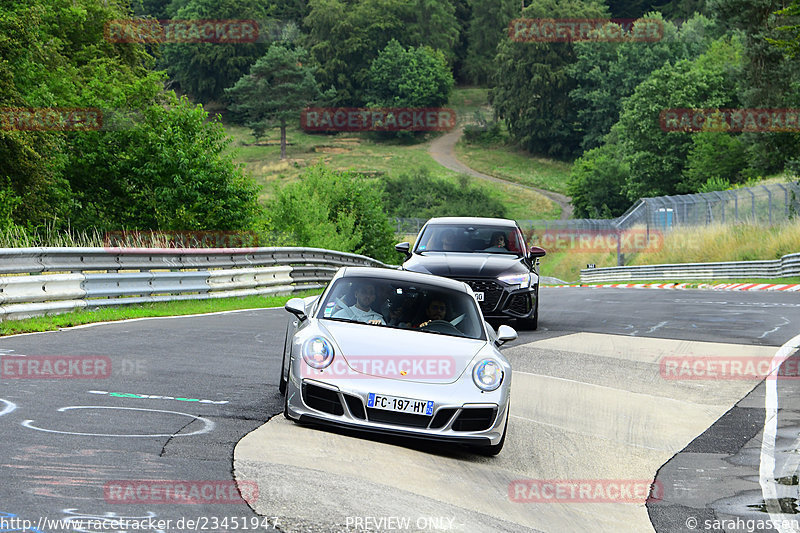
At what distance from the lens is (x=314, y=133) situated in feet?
449

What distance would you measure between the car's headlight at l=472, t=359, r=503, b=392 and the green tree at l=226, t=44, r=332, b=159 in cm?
12102

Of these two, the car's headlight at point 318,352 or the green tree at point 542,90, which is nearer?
the car's headlight at point 318,352

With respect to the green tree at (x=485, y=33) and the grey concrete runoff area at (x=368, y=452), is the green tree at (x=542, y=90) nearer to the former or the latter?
the green tree at (x=485, y=33)

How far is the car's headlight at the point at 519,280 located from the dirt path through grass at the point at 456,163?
8639cm

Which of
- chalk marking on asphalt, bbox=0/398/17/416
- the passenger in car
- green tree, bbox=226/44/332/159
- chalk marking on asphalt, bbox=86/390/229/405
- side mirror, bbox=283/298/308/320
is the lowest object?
green tree, bbox=226/44/332/159

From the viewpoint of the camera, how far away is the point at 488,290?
15945mm

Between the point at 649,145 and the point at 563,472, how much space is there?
3168 inches

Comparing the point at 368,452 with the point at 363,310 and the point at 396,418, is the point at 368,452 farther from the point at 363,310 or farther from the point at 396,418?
the point at 363,310

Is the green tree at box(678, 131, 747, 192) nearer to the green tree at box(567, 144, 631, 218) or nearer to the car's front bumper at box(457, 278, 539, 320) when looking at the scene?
the green tree at box(567, 144, 631, 218)

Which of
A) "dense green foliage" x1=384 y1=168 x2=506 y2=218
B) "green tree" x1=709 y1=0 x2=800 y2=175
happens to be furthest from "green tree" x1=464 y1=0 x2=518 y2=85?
"green tree" x1=709 y1=0 x2=800 y2=175

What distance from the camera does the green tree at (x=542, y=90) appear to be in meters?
130

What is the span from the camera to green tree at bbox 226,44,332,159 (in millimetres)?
128250

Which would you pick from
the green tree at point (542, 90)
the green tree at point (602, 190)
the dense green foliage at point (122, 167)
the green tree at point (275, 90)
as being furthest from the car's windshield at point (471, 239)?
the green tree at point (542, 90)

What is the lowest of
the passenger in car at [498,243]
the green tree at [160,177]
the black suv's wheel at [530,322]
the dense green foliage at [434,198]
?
the dense green foliage at [434,198]
